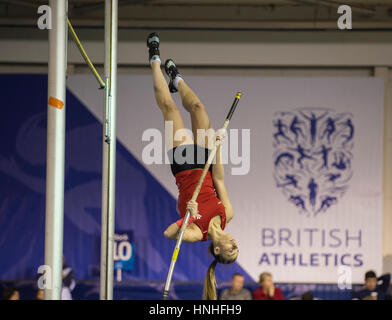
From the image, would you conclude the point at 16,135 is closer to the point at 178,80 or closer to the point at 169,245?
the point at 169,245

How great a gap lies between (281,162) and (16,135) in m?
3.48

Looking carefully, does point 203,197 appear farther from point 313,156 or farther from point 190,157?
point 313,156

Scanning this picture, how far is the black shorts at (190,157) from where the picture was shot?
14.2ft

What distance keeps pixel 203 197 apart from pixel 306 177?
14.7 feet

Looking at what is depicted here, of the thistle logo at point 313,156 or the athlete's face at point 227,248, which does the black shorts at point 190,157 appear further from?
the thistle logo at point 313,156

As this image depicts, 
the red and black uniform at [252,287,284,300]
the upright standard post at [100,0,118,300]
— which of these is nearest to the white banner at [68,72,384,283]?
the red and black uniform at [252,287,284,300]

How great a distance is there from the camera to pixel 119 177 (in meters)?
8.60

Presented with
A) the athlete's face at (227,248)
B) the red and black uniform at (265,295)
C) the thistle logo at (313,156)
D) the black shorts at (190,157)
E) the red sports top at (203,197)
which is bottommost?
the red and black uniform at (265,295)

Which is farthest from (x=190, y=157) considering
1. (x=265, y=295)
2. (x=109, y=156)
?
(x=265, y=295)

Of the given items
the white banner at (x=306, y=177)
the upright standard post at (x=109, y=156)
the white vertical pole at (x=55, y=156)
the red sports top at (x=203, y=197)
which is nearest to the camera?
the white vertical pole at (x=55, y=156)


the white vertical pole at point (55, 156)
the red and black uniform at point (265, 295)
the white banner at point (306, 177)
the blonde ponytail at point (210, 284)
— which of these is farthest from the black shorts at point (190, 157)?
the white banner at point (306, 177)

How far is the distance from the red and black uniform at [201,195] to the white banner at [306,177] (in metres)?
3.87

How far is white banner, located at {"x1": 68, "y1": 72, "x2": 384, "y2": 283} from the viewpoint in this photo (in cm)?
830

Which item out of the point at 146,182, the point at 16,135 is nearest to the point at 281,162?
the point at 146,182
